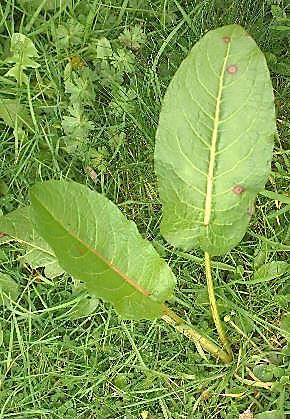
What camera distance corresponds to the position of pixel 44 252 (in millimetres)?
2137

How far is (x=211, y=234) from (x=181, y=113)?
31 centimetres

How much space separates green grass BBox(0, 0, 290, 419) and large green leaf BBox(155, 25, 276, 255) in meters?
0.43

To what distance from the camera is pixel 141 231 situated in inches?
85.4

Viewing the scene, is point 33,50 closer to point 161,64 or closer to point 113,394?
point 161,64

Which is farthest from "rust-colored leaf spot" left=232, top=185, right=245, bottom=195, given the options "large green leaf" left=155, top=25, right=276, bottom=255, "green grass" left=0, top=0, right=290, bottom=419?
"green grass" left=0, top=0, right=290, bottom=419

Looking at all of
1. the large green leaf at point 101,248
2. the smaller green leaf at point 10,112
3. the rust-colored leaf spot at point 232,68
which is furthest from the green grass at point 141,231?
the rust-colored leaf spot at point 232,68

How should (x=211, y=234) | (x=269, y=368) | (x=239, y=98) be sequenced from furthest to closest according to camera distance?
(x=269, y=368), (x=211, y=234), (x=239, y=98)

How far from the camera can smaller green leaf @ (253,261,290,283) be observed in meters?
2.06

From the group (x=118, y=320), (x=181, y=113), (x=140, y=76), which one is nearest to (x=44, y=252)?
(x=118, y=320)

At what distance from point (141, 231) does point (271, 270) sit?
1.35 feet

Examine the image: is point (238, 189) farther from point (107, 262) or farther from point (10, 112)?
point (10, 112)

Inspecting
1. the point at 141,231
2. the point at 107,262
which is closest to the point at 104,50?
the point at 141,231

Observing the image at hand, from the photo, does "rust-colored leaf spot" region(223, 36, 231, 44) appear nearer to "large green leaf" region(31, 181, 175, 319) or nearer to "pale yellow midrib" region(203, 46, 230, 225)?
"pale yellow midrib" region(203, 46, 230, 225)

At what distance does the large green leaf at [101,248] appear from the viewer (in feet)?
5.04
